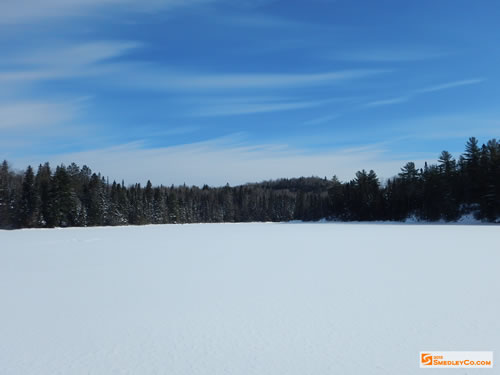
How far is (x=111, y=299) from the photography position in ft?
32.0

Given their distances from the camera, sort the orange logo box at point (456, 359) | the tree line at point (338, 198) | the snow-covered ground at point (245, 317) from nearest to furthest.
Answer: the orange logo box at point (456, 359) < the snow-covered ground at point (245, 317) < the tree line at point (338, 198)

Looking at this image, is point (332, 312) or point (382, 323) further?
point (332, 312)

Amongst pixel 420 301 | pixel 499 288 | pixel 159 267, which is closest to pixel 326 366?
pixel 420 301

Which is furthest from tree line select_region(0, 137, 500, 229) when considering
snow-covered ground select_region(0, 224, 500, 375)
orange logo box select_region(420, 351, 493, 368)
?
orange logo box select_region(420, 351, 493, 368)

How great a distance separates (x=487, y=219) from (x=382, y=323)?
56402 millimetres

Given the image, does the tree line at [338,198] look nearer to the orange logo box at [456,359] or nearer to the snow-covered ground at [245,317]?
the snow-covered ground at [245,317]

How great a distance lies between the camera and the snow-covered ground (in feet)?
19.7

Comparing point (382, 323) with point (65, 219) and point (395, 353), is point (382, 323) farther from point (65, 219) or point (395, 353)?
point (65, 219)

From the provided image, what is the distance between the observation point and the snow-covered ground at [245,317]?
236 inches

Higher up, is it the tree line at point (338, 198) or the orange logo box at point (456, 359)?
the tree line at point (338, 198)

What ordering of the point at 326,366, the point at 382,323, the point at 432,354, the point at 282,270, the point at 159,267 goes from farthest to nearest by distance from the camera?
the point at 159,267 → the point at 282,270 → the point at 382,323 → the point at 432,354 → the point at 326,366

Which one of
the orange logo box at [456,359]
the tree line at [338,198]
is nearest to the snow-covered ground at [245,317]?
the orange logo box at [456,359]

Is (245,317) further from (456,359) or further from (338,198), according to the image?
(338,198)

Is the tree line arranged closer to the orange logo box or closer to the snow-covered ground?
the snow-covered ground
